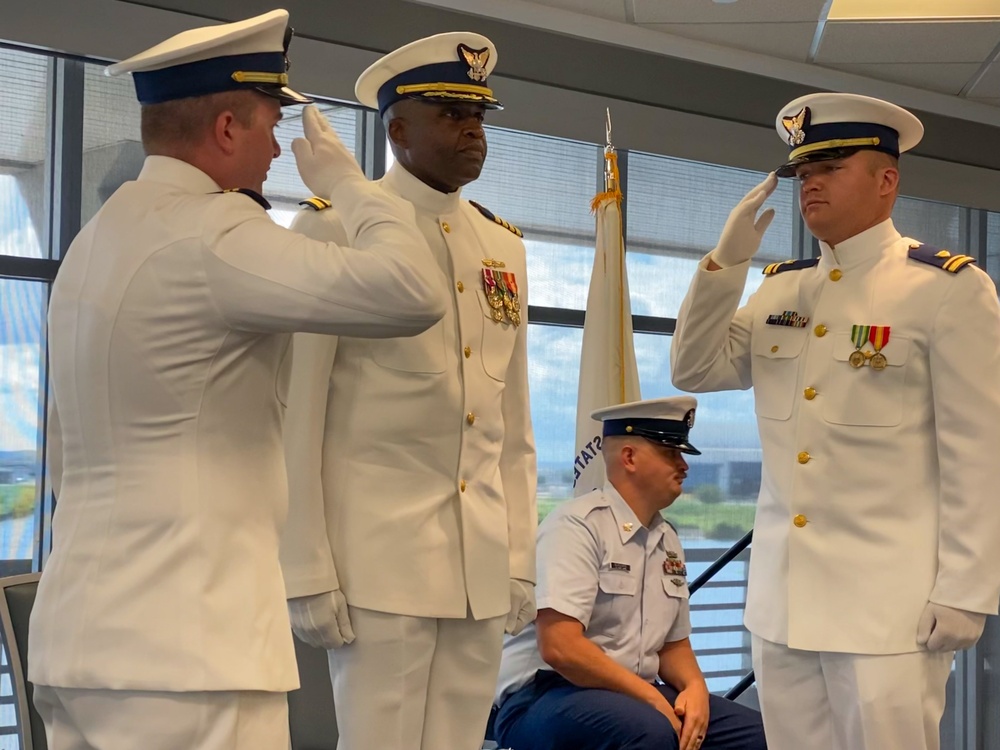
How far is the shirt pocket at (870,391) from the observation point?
240cm

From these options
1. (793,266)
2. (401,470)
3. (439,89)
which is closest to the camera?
(401,470)

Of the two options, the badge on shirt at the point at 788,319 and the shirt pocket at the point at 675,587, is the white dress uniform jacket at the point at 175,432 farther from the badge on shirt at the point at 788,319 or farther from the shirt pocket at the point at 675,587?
the shirt pocket at the point at 675,587

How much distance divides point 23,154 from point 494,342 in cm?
216

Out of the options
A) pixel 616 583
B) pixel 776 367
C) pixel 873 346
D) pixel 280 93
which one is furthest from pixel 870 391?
pixel 280 93

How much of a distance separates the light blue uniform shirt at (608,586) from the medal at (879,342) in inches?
39.0

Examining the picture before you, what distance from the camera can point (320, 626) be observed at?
6.48ft

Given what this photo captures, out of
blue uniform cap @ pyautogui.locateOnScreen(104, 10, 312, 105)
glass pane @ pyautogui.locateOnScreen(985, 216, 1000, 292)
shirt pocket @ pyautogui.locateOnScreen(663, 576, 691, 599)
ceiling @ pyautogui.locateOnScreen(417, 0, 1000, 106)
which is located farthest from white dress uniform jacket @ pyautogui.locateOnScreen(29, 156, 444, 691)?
glass pane @ pyautogui.locateOnScreen(985, 216, 1000, 292)

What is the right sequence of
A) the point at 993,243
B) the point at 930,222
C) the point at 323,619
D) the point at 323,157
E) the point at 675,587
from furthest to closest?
the point at 993,243, the point at 930,222, the point at 675,587, the point at 323,619, the point at 323,157

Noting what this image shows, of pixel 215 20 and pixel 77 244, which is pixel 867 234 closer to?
pixel 77 244

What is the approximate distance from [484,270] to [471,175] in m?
0.19

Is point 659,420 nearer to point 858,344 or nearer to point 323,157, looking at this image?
point 858,344

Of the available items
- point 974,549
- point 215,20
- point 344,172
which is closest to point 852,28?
point 215,20

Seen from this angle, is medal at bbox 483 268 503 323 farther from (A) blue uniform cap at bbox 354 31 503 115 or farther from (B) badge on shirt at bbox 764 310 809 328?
(B) badge on shirt at bbox 764 310 809 328

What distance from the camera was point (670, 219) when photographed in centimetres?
541
